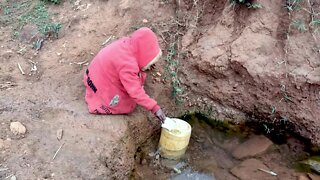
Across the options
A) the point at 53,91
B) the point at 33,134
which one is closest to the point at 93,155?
the point at 33,134

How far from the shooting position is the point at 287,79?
421 centimetres

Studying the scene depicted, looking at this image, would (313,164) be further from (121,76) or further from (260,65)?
(121,76)

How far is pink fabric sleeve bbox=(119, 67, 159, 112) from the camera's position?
3.64 metres

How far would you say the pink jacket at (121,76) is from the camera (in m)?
3.61

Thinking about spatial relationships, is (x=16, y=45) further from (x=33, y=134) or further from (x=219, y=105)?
(x=219, y=105)

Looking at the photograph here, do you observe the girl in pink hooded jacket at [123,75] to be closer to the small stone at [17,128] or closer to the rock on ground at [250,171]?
the small stone at [17,128]

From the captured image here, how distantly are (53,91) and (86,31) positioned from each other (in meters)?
0.77

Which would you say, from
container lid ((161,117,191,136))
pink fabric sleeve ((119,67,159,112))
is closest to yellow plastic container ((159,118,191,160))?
container lid ((161,117,191,136))

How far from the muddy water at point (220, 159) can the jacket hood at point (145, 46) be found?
86 cm

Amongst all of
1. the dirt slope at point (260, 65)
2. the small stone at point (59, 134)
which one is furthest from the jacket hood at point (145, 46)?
the dirt slope at point (260, 65)

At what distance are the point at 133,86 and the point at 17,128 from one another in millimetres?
893

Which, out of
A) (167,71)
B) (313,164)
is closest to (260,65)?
(167,71)

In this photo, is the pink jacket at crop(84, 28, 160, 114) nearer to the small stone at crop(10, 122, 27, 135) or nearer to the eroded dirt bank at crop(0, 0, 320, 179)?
the eroded dirt bank at crop(0, 0, 320, 179)

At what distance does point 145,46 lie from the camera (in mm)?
3584
